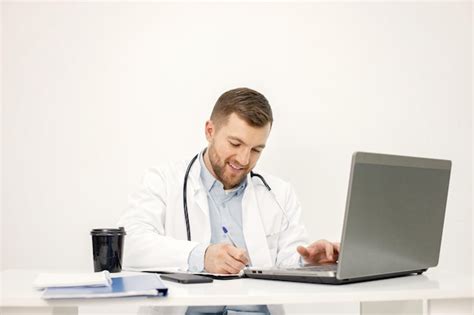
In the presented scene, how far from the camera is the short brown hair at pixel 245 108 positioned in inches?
78.0

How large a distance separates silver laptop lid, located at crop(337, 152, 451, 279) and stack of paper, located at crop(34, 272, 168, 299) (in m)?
0.38

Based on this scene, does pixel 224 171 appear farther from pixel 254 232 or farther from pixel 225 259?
pixel 225 259

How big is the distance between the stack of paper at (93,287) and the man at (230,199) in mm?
646

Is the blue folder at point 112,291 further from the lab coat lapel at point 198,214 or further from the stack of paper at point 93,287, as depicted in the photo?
the lab coat lapel at point 198,214

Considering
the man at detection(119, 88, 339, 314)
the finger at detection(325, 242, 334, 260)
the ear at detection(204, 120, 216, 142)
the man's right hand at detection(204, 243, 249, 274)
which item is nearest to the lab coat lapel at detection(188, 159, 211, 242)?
the man at detection(119, 88, 339, 314)

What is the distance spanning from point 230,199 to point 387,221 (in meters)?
0.92

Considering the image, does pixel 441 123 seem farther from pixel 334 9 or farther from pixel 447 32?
pixel 334 9

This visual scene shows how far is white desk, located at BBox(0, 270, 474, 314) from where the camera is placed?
1.04 meters

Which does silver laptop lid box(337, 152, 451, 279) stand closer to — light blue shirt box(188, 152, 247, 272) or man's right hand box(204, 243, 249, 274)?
man's right hand box(204, 243, 249, 274)

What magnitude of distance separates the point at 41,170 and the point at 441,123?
1.80 metres

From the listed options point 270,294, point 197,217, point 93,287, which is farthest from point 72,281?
point 197,217

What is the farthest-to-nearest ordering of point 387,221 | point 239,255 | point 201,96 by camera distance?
point 201,96, point 239,255, point 387,221

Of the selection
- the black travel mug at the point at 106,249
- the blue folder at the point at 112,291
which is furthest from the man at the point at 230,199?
the blue folder at the point at 112,291

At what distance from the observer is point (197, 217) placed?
6.43 ft
